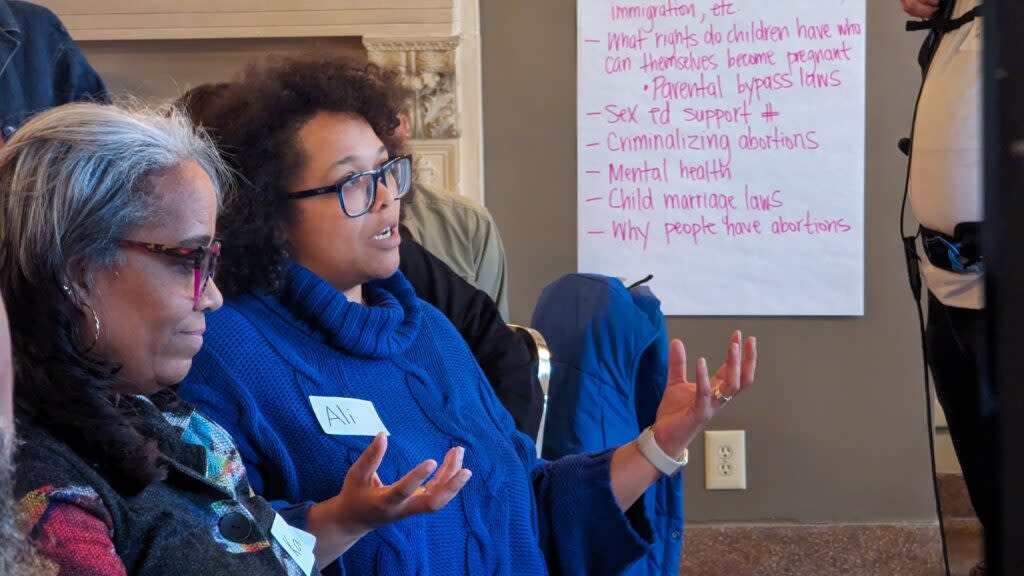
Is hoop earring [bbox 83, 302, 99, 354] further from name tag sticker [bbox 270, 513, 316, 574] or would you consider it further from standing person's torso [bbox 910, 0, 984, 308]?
standing person's torso [bbox 910, 0, 984, 308]

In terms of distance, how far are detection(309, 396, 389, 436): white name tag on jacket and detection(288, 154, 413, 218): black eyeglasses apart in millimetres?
279

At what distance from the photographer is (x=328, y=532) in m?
1.25

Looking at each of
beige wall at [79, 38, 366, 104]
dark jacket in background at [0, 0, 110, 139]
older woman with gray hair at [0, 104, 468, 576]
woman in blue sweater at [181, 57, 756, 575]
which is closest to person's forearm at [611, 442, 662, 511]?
woman in blue sweater at [181, 57, 756, 575]

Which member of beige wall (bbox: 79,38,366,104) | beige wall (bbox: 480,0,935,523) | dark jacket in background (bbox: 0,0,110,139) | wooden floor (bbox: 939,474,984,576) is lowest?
wooden floor (bbox: 939,474,984,576)

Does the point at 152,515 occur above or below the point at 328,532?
above

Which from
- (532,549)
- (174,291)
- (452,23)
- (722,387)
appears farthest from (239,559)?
(452,23)

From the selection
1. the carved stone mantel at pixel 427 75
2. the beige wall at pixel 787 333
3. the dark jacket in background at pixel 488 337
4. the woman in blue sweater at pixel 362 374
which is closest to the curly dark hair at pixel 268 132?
A: the woman in blue sweater at pixel 362 374

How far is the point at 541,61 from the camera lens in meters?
3.18

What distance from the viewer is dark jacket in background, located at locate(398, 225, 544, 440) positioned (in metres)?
1.99

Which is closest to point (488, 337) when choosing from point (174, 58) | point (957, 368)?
point (957, 368)

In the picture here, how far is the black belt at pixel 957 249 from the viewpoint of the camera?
5.96ft

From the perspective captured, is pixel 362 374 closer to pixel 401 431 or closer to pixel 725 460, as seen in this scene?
pixel 401 431

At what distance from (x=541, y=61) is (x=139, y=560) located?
7.95 feet

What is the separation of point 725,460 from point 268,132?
2.02 m
